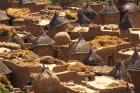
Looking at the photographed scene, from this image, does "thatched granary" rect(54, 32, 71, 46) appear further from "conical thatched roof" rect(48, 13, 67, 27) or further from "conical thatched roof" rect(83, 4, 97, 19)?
"conical thatched roof" rect(83, 4, 97, 19)

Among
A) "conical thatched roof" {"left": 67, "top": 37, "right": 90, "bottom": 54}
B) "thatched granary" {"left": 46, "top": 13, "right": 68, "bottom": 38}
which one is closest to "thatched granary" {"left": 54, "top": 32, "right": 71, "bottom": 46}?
"conical thatched roof" {"left": 67, "top": 37, "right": 90, "bottom": 54}

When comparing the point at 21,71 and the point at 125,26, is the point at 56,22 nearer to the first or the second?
the point at 125,26

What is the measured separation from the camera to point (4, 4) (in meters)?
61.0

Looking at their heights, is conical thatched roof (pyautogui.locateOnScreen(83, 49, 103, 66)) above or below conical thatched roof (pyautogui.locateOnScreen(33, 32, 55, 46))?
below

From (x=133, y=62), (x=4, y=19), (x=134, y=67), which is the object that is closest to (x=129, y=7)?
(x=4, y=19)

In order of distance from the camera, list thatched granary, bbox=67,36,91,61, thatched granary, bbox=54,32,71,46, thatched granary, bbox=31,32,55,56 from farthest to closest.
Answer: thatched granary, bbox=54,32,71,46
thatched granary, bbox=31,32,55,56
thatched granary, bbox=67,36,91,61

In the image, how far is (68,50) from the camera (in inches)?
1602

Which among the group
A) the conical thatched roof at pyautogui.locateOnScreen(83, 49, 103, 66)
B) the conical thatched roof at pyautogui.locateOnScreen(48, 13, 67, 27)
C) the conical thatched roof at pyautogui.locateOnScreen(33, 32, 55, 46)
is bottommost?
the conical thatched roof at pyautogui.locateOnScreen(83, 49, 103, 66)

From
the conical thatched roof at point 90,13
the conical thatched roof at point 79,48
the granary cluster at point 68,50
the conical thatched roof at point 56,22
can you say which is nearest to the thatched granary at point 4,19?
the granary cluster at point 68,50

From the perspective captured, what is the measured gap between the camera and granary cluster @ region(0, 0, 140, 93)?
30.9 metres

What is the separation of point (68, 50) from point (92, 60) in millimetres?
3444

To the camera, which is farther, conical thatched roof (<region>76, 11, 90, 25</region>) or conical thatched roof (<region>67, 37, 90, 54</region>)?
conical thatched roof (<region>76, 11, 90, 25</region>)

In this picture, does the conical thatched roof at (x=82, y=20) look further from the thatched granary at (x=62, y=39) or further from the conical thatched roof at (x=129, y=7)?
the thatched granary at (x=62, y=39)

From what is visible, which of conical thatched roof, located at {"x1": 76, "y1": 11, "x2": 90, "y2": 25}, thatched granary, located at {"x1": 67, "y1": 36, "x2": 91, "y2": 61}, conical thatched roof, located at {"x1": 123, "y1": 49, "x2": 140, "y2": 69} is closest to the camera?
conical thatched roof, located at {"x1": 123, "y1": 49, "x2": 140, "y2": 69}
